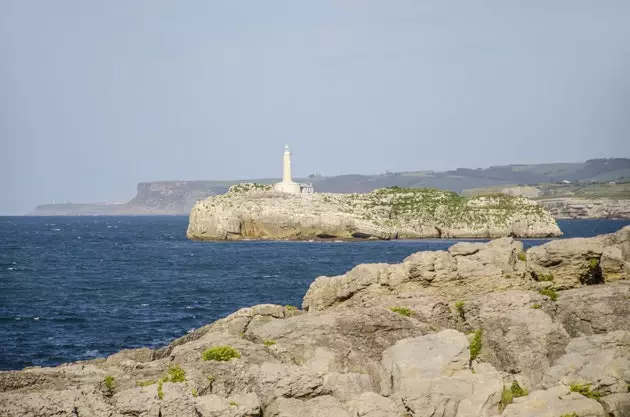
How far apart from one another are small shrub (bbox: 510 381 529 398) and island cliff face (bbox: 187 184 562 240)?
115426 millimetres

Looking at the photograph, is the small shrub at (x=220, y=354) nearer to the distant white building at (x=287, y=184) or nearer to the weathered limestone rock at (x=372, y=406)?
the weathered limestone rock at (x=372, y=406)

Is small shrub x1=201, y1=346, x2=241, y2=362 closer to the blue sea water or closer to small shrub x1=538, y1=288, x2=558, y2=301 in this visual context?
small shrub x1=538, y1=288, x2=558, y2=301

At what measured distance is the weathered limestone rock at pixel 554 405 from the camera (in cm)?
1791

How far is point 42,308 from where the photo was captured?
5578 cm

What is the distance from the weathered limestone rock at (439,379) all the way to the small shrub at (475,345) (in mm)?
2066

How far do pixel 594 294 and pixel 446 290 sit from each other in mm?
4971

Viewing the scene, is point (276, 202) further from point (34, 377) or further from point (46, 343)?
point (34, 377)

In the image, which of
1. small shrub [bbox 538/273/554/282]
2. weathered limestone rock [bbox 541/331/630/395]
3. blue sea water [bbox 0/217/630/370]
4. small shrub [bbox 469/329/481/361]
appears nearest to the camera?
weathered limestone rock [bbox 541/331/630/395]

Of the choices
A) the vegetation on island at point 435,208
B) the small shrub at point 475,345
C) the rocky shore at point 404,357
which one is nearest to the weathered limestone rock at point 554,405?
the rocky shore at point 404,357

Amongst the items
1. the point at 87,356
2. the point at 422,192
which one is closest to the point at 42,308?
the point at 87,356

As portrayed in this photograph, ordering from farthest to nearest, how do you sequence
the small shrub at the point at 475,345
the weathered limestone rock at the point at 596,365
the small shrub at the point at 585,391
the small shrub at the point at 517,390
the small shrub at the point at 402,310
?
the small shrub at the point at 402,310 → the small shrub at the point at 475,345 → the small shrub at the point at 517,390 → the weathered limestone rock at the point at 596,365 → the small shrub at the point at 585,391

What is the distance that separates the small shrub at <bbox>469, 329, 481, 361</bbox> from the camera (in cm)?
2349

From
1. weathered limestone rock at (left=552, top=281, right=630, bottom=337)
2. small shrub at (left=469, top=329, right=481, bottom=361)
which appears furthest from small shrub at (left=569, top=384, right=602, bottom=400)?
weathered limestone rock at (left=552, top=281, right=630, bottom=337)

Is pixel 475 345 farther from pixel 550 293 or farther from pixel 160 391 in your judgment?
pixel 160 391
